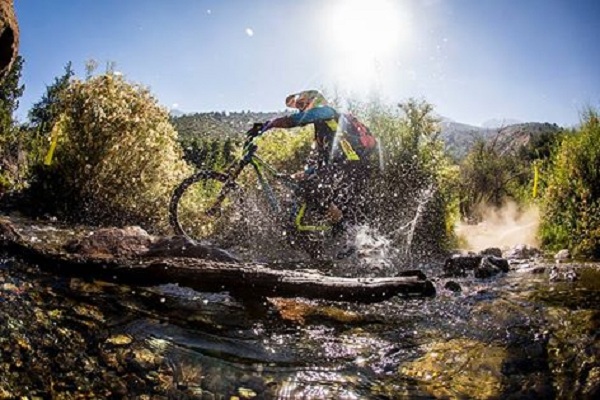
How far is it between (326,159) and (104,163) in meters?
4.43

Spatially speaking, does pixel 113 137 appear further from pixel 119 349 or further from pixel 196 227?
pixel 119 349

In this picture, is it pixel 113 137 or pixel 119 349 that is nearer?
pixel 119 349

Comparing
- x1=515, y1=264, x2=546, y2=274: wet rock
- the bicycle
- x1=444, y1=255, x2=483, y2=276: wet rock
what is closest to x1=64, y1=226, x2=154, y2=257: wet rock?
the bicycle

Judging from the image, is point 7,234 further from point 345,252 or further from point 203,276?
point 345,252

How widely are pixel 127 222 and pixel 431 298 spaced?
6795 millimetres

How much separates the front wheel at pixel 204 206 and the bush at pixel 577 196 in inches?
238

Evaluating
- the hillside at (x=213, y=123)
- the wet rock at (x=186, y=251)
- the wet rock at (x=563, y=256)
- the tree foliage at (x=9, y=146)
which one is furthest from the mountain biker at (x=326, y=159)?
the hillside at (x=213, y=123)

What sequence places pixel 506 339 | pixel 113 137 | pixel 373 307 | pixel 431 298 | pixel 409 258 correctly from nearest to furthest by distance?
1. pixel 506 339
2. pixel 373 307
3. pixel 431 298
4. pixel 409 258
5. pixel 113 137

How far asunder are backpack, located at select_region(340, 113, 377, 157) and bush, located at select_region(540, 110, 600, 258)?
366cm

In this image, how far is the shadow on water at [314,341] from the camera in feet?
8.32

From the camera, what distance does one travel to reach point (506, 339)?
335 cm

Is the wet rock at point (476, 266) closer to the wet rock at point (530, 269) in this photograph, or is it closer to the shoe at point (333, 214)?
the wet rock at point (530, 269)

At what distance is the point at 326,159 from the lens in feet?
28.7

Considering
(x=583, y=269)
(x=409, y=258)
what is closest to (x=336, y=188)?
(x=409, y=258)
